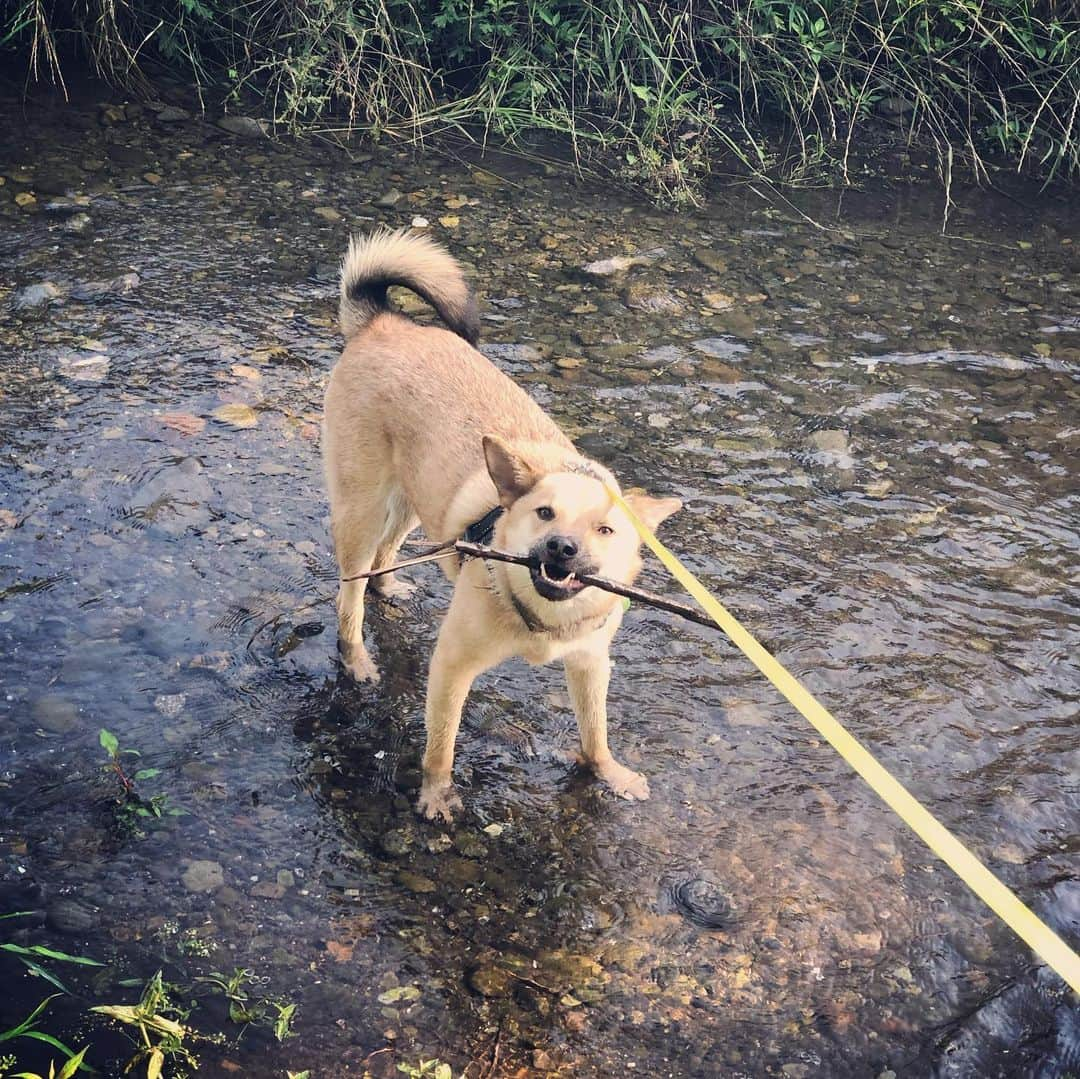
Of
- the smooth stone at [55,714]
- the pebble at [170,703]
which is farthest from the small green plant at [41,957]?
the pebble at [170,703]

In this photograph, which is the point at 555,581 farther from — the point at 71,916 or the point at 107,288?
the point at 107,288

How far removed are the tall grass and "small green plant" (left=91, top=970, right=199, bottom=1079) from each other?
5.37m

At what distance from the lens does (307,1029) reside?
8.50 ft

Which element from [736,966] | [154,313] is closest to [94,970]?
[736,966]

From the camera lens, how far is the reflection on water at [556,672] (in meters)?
2.80

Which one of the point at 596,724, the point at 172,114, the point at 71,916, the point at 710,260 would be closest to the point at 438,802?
the point at 596,724

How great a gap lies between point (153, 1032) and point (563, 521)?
1.49m

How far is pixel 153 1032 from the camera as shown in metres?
2.51

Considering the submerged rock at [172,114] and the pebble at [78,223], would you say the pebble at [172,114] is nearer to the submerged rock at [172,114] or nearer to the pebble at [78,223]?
the submerged rock at [172,114]

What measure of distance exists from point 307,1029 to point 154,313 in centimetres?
380

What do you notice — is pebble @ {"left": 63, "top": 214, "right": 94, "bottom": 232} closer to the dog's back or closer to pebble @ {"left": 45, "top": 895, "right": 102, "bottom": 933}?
the dog's back

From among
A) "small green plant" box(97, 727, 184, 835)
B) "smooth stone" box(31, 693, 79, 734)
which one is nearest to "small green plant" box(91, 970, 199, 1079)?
"small green plant" box(97, 727, 184, 835)

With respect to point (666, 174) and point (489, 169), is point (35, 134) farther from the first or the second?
point (666, 174)

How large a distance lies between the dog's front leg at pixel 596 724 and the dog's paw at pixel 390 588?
3.40 ft
